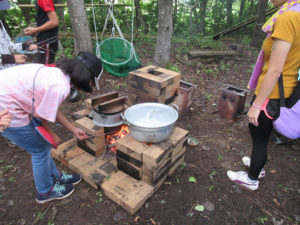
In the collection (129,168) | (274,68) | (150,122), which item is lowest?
(129,168)

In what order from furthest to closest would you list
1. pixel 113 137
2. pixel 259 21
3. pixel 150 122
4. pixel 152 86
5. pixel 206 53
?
1. pixel 259 21
2. pixel 206 53
3. pixel 113 137
4. pixel 152 86
5. pixel 150 122

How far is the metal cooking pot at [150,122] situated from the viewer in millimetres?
2213

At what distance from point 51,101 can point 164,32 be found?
14.7 feet

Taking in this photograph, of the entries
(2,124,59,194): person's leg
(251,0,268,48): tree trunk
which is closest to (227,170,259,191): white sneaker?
(2,124,59,194): person's leg

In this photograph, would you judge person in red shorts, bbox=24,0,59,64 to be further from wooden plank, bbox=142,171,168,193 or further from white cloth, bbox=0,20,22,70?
wooden plank, bbox=142,171,168,193

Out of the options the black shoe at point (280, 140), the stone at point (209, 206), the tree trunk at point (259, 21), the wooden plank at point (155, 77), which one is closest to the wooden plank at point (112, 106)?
the wooden plank at point (155, 77)

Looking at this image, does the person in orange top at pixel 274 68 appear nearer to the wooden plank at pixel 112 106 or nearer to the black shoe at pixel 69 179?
the wooden plank at pixel 112 106

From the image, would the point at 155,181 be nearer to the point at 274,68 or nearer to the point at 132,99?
the point at 132,99

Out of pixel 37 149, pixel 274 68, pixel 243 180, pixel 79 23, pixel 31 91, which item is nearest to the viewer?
pixel 274 68

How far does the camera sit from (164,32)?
18.1 ft

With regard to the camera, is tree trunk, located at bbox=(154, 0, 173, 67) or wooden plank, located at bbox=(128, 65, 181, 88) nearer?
wooden plank, located at bbox=(128, 65, 181, 88)

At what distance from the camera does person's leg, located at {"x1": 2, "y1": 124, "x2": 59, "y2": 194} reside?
192cm

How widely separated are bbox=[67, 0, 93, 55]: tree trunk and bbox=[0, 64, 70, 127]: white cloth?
12.4 ft

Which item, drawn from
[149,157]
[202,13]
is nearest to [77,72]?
[149,157]
